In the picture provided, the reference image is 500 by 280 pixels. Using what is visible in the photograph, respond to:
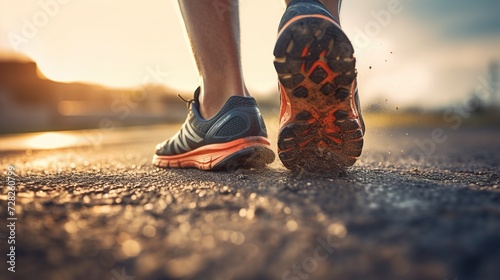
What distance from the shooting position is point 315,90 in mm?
1396

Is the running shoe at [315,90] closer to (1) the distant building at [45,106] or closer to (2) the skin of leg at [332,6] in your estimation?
(2) the skin of leg at [332,6]

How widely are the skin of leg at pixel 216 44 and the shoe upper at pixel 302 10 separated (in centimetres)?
49

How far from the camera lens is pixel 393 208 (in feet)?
3.09

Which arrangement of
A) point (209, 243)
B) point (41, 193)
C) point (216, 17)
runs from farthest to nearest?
point (216, 17), point (41, 193), point (209, 243)

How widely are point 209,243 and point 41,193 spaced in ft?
2.54

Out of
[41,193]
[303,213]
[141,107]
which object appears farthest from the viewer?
[141,107]

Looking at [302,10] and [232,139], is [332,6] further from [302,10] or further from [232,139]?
[232,139]

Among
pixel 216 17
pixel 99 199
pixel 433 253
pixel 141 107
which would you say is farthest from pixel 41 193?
pixel 141 107

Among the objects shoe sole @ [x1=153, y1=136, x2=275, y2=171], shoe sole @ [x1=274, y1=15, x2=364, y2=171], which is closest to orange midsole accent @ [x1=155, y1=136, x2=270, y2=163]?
shoe sole @ [x1=153, y1=136, x2=275, y2=171]

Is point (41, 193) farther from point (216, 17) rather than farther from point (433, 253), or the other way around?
point (433, 253)

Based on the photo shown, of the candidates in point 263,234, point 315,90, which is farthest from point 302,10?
point 263,234

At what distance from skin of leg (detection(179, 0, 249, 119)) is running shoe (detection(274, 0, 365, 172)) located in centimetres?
45

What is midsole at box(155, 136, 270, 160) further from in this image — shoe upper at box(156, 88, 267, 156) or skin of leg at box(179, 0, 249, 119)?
skin of leg at box(179, 0, 249, 119)

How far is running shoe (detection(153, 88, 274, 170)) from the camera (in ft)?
5.89
